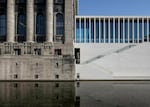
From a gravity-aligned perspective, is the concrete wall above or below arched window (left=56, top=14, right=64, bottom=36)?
below

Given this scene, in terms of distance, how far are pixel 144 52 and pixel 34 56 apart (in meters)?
24.7

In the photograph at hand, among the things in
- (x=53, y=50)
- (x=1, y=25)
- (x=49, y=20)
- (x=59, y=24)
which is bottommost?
(x=53, y=50)

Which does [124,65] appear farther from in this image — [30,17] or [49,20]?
[30,17]

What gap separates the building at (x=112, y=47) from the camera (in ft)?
263

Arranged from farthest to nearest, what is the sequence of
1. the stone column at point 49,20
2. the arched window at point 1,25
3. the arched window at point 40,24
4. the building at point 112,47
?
the arched window at point 1,25
the arched window at point 40,24
the stone column at point 49,20
the building at point 112,47

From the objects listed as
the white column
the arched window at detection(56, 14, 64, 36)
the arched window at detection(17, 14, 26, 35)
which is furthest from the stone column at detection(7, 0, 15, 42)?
the arched window at detection(56, 14, 64, 36)

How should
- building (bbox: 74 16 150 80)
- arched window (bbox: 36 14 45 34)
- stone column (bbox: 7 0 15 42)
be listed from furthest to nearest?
arched window (bbox: 36 14 45 34), stone column (bbox: 7 0 15 42), building (bbox: 74 16 150 80)

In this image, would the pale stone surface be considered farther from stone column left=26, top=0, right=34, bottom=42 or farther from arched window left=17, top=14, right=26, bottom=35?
arched window left=17, top=14, right=26, bottom=35

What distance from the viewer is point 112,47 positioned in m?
92.8

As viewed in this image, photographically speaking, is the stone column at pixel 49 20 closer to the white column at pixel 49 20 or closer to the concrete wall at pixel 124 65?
the white column at pixel 49 20

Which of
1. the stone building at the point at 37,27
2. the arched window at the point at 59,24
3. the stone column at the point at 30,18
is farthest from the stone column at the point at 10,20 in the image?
the arched window at the point at 59,24

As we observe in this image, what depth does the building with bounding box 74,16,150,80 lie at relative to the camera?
80062 millimetres

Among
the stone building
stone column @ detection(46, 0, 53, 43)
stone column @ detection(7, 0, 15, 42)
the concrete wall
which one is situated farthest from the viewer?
stone column @ detection(7, 0, 15, 42)

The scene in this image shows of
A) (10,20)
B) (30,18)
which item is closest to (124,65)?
(30,18)
